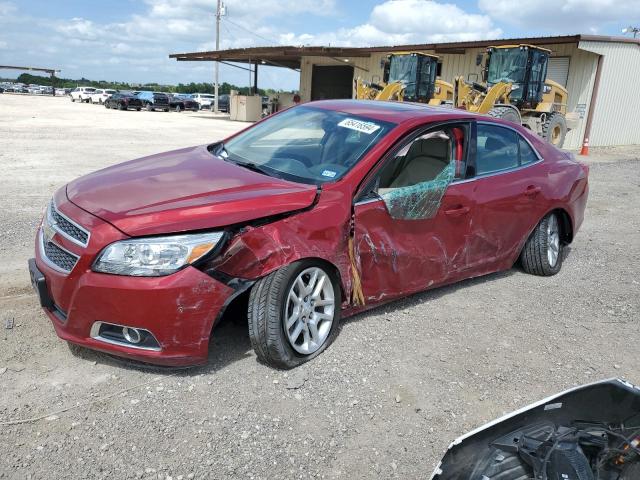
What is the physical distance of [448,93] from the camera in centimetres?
2000

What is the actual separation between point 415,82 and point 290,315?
57.4 ft

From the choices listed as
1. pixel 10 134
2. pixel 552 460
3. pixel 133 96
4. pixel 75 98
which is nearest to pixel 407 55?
pixel 10 134

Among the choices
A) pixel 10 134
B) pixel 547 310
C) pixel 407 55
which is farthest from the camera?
pixel 407 55

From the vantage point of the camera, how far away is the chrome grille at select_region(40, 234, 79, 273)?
3.00m

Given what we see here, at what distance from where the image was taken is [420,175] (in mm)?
4285

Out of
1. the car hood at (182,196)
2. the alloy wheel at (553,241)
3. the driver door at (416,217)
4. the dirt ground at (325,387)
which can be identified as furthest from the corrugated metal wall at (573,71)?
the car hood at (182,196)

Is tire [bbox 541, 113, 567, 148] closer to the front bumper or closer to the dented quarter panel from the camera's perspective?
the dented quarter panel

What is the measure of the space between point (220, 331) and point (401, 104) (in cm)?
241

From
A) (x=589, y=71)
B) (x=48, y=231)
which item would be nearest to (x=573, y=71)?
(x=589, y=71)

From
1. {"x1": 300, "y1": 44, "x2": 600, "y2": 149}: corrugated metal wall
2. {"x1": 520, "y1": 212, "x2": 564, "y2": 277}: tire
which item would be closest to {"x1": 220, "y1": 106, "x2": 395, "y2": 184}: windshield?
{"x1": 520, "y1": 212, "x2": 564, "y2": 277}: tire

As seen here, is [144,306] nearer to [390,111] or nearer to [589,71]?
[390,111]

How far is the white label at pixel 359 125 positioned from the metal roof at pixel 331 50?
58.6 ft

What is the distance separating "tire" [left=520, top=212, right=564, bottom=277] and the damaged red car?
0.19m

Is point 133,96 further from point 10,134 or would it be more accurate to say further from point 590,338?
point 590,338
